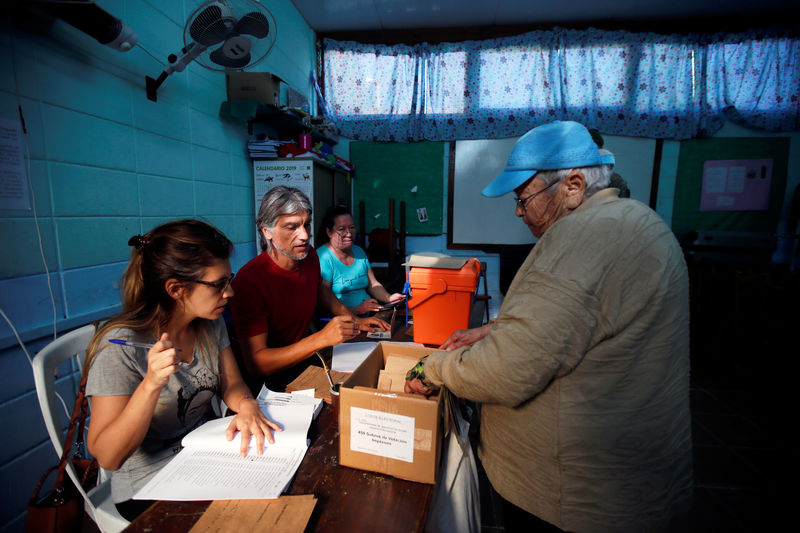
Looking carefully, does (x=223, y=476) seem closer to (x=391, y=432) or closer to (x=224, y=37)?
(x=391, y=432)

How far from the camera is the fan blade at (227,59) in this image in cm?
195

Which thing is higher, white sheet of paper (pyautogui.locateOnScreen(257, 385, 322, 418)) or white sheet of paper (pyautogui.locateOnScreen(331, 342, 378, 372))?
white sheet of paper (pyautogui.locateOnScreen(331, 342, 378, 372))

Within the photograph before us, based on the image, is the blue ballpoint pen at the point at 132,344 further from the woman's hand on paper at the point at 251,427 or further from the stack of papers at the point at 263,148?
the stack of papers at the point at 263,148

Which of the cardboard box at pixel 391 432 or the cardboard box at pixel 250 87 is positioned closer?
the cardboard box at pixel 391 432

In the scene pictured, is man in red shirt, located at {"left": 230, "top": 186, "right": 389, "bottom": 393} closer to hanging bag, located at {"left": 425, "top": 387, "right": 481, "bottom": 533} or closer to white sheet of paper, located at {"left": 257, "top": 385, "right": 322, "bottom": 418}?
white sheet of paper, located at {"left": 257, "top": 385, "right": 322, "bottom": 418}

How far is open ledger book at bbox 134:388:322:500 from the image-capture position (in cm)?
75

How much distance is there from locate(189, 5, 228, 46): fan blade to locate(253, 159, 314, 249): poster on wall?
1.10 m

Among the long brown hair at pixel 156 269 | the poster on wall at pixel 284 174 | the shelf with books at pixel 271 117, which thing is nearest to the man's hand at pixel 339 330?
the long brown hair at pixel 156 269

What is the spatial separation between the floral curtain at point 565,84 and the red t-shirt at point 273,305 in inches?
109

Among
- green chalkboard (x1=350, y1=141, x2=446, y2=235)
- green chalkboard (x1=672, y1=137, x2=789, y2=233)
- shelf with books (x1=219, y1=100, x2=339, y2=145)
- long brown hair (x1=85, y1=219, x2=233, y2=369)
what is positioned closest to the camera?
long brown hair (x1=85, y1=219, x2=233, y2=369)

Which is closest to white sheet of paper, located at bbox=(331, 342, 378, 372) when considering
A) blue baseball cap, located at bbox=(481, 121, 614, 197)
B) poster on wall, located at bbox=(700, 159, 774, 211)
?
blue baseball cap, located at bbox=(481, 121, 614, 197)

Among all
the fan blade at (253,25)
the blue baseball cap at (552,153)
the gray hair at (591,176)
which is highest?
the fan blade at (253,25)

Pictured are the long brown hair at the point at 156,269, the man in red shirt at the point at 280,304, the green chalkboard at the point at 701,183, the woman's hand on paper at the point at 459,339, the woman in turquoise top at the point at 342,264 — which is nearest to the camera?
the long brown hair at the point at 156,269

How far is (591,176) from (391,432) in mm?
787
